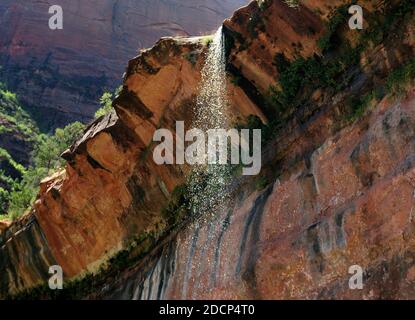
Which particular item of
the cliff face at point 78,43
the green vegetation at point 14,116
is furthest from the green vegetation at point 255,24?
the cliff face at point 78,43

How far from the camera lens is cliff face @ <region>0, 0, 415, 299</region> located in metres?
11.9

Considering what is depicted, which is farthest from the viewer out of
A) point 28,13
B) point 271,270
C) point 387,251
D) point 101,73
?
point 28,13

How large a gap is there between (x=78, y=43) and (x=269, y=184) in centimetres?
6865

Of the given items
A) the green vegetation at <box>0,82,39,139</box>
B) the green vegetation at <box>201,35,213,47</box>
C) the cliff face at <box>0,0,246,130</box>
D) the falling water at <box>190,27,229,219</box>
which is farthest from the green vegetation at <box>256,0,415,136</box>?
the cliff face at <box>0,0,246,130</box>

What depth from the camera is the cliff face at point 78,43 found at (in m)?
72.5

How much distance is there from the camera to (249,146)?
1648 cm

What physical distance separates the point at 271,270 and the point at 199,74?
20.8ft

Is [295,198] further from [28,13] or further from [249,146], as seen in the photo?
[28,13]

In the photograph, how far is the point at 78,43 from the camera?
261ft

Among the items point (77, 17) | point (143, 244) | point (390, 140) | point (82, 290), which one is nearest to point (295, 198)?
point (390, 140)

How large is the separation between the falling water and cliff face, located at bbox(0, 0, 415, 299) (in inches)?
11.2

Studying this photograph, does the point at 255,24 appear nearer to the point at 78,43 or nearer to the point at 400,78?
the point at 400,78

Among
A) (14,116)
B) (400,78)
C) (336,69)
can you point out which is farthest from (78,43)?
(400,78)

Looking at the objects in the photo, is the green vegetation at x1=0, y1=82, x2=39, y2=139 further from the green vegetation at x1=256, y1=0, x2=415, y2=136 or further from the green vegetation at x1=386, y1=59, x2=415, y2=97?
the green vegetation at x1=386, y1=59, x2=415, y2=97
